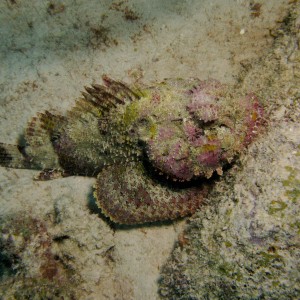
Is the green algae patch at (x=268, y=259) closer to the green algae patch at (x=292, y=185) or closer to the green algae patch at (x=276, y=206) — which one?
the green algae patch at (x=276, y=206)

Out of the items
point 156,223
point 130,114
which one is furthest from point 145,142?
point 156,223

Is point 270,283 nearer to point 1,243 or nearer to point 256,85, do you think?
point 256,85

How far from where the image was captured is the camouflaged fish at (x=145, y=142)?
2.70 m

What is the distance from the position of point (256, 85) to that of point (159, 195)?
5.51 ft

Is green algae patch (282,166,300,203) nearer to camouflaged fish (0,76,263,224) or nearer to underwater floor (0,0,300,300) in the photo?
underwater floor (0,0,300,300)

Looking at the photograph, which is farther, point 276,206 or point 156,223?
point 156,223

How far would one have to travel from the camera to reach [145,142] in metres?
2.83

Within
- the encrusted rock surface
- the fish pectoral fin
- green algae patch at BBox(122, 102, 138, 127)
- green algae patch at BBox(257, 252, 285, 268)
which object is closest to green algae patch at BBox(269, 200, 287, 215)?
the encrusted rock surface

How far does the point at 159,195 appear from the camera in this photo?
3.19 meters

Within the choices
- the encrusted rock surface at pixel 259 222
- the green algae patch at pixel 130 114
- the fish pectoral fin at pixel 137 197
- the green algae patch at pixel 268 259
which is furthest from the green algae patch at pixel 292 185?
the green algae patch at pixel 130 114

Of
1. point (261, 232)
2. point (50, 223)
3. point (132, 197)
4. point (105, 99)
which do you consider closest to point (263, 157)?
point (261, 232)

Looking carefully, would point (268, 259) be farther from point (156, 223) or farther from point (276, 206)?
point (156, 223)

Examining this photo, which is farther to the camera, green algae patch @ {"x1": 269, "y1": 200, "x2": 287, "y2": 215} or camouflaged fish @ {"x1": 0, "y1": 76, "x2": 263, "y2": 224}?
camouflaged fish @ {"x1": 0, "y1": 76, "x2": 263, "y2": 224}

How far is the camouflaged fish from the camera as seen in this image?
270cm
